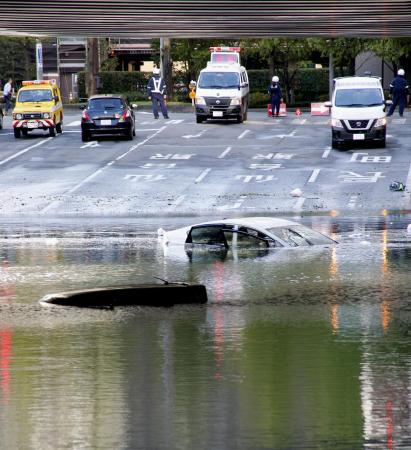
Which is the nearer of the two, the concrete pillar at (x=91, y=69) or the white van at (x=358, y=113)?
the white van at (x=358, y=113)

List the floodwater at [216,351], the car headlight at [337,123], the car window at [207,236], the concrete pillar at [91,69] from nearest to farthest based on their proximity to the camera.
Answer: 1. the floodwater at [216,351]
2. the car window at [207,236]
3. the car headlight at [337,123]
4. the concrete pillar at [91,69]

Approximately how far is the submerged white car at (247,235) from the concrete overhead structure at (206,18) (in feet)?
21.5

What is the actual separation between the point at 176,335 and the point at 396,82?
34.6 metres

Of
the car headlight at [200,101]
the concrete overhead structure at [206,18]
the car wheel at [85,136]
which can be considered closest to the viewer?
the concrete overhead structure at [206,18]

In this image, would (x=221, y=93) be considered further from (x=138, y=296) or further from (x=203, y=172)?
(x=138, y=296)

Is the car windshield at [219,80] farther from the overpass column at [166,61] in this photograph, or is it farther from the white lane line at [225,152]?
the overpass column at [166,61]

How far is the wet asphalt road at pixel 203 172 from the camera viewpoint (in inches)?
1446

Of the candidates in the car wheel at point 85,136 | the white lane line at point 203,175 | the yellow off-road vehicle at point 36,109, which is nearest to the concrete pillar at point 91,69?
the yellow off-road vehicle at point 36,109

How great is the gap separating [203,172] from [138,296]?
64.1 feet

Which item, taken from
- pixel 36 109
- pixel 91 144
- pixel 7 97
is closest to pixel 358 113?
pixel 91 144

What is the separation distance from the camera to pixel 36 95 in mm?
51156

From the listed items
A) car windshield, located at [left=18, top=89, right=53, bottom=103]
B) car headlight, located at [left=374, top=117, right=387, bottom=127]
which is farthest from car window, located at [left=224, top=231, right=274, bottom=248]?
car windshield, located at [left=18, top=89, right=53, bottom=103]

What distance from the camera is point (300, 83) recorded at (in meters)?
79.7

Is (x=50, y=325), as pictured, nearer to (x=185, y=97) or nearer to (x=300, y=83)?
(x=185, y=97)
